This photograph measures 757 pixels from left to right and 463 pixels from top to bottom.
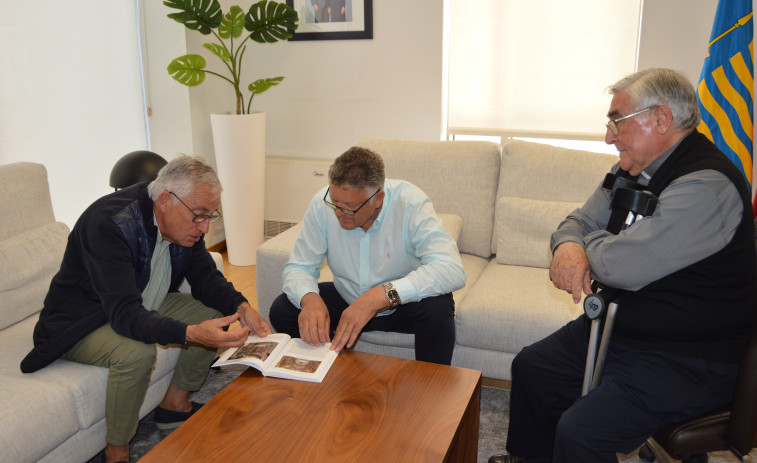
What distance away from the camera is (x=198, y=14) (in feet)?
11.7

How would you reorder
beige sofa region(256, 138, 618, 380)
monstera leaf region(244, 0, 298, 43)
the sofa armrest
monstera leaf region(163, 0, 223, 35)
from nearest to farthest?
beige sofa region(256, 138, 618, 380)
the sofa armrest
monstera leaf region(163, 0, 223, 35)
monstera leaf region(244, 0, 298, 43)

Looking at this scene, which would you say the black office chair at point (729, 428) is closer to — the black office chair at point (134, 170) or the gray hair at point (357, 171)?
the gray hair at point (357, 171)

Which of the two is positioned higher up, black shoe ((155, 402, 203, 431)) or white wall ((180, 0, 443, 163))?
white wall ((180, 0, 443, 163))

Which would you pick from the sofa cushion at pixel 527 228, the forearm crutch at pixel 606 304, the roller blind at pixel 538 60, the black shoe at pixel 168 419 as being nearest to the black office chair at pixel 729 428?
the forearm crutch at pixel 606 304

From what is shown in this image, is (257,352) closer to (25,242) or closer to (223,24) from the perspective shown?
(25,242)

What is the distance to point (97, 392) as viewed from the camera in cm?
192

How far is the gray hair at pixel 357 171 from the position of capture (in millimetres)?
1984

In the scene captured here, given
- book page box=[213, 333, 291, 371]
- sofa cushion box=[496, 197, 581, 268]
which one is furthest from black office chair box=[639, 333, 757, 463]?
sofa cushion box=[496, 197, 581, 268]

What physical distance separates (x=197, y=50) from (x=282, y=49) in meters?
0.57

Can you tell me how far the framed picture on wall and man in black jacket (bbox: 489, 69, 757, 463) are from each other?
2654 millimetres

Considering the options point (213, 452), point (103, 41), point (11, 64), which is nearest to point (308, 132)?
point (103, 41)

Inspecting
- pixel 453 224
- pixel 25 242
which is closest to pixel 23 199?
pixel 25 242

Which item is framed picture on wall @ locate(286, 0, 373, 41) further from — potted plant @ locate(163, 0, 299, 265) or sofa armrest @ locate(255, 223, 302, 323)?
sofa armrest @ locate(255, 223, 302, 323)

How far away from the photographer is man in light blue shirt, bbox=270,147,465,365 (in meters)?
2.00
